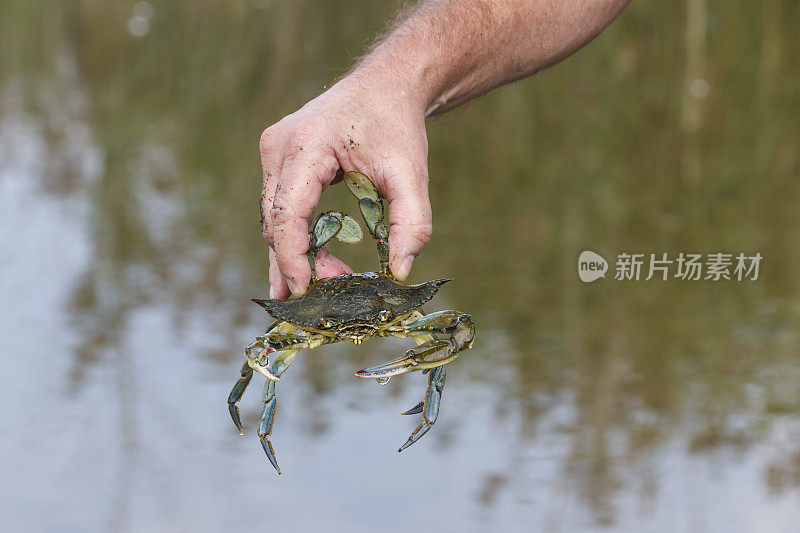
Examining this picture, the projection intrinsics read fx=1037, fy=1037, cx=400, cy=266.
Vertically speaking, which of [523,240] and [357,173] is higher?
[523,240]

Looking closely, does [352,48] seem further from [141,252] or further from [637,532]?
[637,532]

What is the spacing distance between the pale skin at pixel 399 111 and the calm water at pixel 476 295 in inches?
86.9

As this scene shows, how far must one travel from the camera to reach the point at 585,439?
4910mm

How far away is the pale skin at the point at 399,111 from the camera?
79.9 inches

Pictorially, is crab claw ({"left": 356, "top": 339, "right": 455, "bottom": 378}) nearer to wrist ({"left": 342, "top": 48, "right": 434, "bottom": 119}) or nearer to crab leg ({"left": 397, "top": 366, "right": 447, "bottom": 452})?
crab leg ({"left": 397, "top": 366, "right": 447, "bottom": 452})

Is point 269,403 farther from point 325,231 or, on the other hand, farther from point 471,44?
point 471,44

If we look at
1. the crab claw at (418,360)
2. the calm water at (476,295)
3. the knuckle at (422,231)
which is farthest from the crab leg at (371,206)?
the calm water at (476,295)

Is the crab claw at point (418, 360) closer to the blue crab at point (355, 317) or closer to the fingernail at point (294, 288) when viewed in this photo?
the blue crab at point (355, 317)

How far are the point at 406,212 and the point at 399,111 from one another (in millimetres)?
231

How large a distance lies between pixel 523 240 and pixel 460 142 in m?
1.80

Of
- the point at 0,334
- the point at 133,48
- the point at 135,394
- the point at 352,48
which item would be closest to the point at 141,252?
the point at 0,334

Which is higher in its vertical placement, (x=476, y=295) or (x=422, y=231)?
(x=476, y=295)

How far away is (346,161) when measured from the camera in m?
2.08
